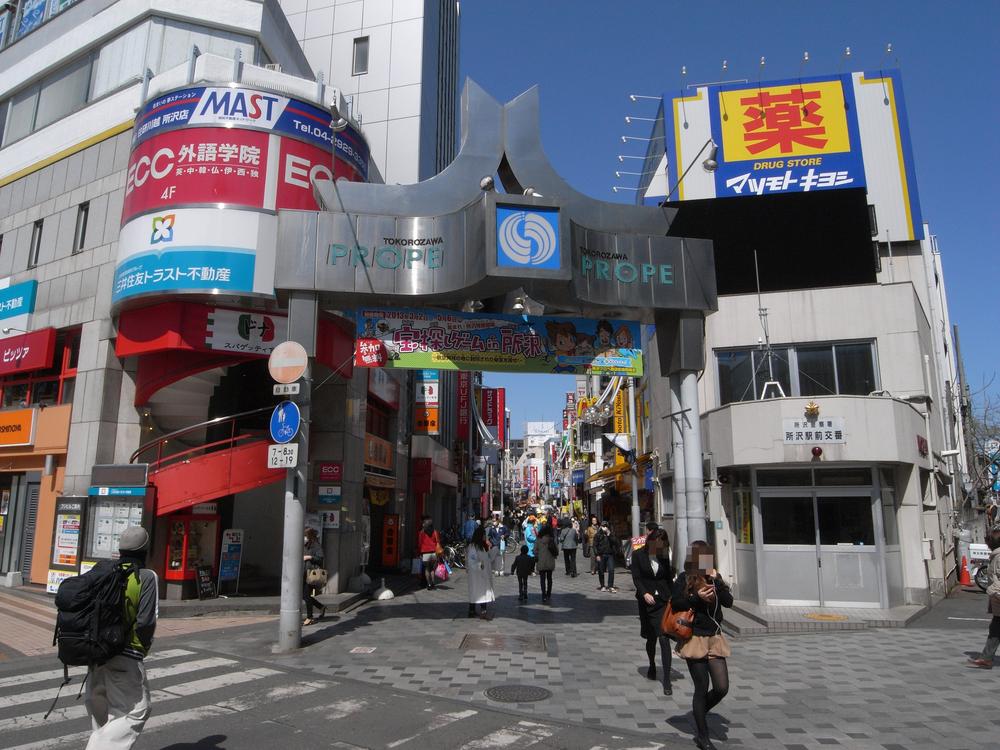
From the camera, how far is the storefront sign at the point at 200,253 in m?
13.9

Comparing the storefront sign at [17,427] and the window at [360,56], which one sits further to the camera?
the window at [360,56]

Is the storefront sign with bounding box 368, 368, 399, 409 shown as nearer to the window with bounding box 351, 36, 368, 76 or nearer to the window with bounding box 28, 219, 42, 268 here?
the window with bounding box 28, 219, 42, 268

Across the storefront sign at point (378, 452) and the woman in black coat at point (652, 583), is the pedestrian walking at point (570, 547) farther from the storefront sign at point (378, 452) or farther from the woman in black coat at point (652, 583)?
the woman in black coat at point (652, 583)

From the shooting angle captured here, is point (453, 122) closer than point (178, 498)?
No

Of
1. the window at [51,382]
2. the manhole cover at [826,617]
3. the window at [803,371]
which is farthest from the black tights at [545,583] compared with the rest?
the window at [51,382]

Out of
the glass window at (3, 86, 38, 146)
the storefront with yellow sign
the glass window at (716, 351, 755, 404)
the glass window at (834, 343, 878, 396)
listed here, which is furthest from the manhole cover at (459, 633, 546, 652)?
the glass window at (3, 86, 38, 146)

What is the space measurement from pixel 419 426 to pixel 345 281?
51.3 ft

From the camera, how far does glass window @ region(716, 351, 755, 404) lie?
1703 centimetres

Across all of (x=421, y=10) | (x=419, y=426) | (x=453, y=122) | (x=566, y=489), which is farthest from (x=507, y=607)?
(x=566, y=489)

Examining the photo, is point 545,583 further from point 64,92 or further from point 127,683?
point 64,92

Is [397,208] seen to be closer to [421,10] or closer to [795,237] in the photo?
[795,237]

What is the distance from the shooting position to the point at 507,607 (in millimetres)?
14867

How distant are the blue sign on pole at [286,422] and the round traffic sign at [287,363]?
17.2 inches

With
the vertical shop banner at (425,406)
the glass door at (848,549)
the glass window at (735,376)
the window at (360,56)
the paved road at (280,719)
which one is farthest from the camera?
the window at (360,56)
